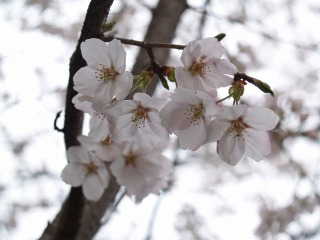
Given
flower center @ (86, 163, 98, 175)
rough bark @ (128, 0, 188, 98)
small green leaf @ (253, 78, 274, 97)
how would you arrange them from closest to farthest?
small green leaf @ (253, 78, 274, 97)
flower center @ (86, 163, 98, 175)
rough bark @ (128, 0, 188, 98)

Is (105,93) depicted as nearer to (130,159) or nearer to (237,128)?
(237,128)

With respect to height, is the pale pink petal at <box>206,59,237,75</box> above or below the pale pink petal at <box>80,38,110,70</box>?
above

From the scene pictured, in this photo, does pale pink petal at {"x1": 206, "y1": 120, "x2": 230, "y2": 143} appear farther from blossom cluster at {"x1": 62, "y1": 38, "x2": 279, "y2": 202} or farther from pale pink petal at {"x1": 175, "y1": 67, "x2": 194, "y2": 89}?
pale pink petal at {"x1": 175, "y1": 67, "x2": 194, "y2": 89}

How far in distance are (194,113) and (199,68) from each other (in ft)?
0.37

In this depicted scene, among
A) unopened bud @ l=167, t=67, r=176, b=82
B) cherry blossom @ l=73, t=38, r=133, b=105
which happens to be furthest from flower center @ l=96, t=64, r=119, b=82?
unopened bud @ l=167, t=67, r=176, b=82

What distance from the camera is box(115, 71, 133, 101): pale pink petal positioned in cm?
94

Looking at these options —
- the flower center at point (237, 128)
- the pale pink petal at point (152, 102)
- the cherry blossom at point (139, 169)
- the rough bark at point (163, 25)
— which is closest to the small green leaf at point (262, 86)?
the flower center at point (237, 128)

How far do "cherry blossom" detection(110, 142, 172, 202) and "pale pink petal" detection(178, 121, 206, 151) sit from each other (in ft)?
1.27

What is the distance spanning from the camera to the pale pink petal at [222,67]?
3.01ft

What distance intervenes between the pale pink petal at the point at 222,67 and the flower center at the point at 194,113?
0.31 feet

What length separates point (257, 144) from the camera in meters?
1.07

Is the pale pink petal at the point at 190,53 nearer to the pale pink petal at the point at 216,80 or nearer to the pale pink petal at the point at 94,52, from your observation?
the pale pink petal at the point at 216,80

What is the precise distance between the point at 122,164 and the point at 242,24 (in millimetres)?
2046

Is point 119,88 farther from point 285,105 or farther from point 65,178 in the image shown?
point 285,105
